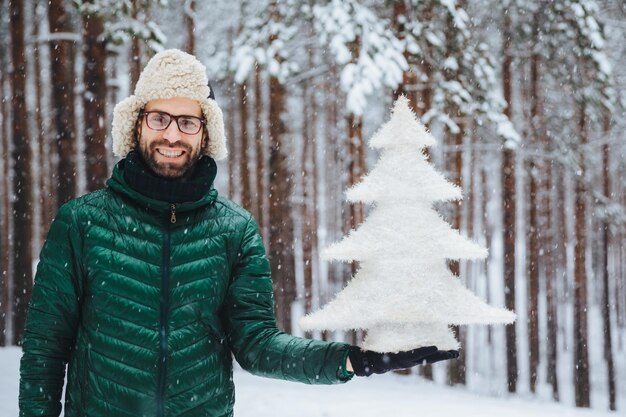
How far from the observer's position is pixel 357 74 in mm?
10812

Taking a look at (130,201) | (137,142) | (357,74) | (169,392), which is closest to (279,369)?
(169,392)

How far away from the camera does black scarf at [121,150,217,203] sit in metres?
2.75

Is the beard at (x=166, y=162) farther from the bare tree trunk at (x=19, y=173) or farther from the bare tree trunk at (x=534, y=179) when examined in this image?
the bare tree trunk at (x=534, y=179)

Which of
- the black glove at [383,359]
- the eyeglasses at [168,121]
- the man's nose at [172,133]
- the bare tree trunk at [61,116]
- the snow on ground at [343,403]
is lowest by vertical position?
the snow on ground at [343,403]

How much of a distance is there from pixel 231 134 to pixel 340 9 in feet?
40.4

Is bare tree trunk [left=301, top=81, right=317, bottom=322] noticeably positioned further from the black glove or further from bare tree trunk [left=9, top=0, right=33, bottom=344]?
the black glove

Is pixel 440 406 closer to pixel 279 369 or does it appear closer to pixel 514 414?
pixel 514 414

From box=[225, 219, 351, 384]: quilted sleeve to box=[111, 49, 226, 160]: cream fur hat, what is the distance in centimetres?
51

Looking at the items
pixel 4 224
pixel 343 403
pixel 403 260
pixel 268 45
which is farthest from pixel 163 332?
pixel 4 224

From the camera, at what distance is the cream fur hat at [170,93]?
112 inches

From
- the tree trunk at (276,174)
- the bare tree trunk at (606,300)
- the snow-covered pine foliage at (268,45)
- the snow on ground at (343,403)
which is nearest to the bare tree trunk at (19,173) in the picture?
the snow on ground at (343,403)

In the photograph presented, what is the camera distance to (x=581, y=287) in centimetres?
1655

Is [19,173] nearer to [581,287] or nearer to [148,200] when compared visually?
[148,200]

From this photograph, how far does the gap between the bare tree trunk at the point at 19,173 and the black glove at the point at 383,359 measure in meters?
12.1
